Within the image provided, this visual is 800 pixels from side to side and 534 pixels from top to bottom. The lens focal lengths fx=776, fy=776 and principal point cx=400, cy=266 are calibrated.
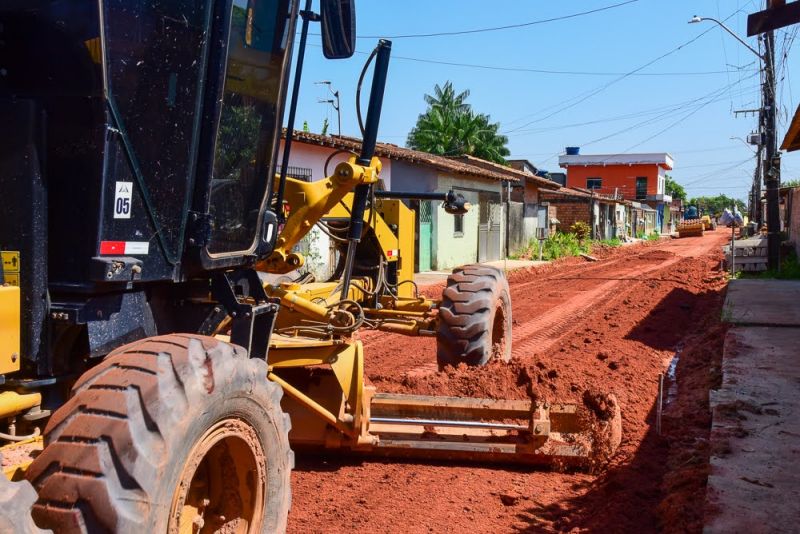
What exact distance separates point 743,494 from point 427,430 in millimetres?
2099

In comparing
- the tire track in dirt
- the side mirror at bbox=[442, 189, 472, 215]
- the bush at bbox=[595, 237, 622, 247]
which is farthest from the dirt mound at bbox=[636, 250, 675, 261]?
the side mirror at bbox=[442, 189, 472, 215]

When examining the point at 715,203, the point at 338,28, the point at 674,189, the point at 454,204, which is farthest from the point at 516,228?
the point at 715,203

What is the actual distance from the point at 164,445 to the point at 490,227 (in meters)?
26.4

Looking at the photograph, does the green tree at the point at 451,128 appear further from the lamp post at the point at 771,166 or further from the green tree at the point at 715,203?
the green tree at the point at 715,203

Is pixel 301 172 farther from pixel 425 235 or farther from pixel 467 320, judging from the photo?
pixel 467 320

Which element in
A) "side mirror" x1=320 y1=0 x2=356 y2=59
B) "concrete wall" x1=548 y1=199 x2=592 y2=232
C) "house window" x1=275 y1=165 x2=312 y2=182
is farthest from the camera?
"concrete wall" x1=548 y1=199 x2=592 y2=232

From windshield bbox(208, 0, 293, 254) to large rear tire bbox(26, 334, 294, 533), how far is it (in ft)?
2.29

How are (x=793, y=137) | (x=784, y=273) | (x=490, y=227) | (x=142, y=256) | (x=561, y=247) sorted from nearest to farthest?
(x=142, y=256) → (x=784, y=273) → (x=793, y=137) → (x=490, y=227) → (x=561, y=247)

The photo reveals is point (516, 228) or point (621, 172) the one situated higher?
point (621, 172)

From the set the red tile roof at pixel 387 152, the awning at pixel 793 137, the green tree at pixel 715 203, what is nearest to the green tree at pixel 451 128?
the red tile roof at pixel 387 152

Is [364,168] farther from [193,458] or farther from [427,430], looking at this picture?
[193,458]

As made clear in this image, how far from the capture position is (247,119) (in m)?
3.54

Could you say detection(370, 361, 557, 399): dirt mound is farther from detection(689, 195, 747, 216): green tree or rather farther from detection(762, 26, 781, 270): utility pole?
detection(689, 195, 747, 216): green tree

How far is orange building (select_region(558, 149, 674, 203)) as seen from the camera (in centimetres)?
7419
